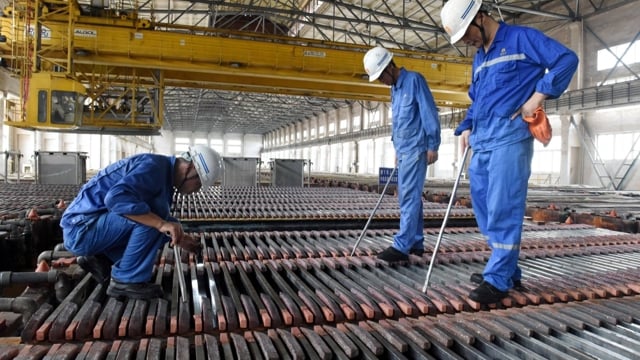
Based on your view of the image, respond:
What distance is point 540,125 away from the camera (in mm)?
2391

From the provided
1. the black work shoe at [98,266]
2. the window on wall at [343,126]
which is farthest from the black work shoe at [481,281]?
the window on wall at [343,126]

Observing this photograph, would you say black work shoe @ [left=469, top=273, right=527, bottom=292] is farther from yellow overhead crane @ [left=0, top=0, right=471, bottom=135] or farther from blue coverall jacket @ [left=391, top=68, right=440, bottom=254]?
yellow overhead crane @ [left=0, top=0, right=471, bottom=135]

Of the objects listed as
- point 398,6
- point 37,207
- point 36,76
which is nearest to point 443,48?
point 398,6

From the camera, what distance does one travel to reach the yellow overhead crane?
8.12m

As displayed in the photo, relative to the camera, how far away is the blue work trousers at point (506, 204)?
245cm

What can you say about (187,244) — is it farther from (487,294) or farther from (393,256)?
(487,294)

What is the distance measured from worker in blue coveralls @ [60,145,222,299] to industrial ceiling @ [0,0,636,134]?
4576 millimetres

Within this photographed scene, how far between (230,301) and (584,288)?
226 cm

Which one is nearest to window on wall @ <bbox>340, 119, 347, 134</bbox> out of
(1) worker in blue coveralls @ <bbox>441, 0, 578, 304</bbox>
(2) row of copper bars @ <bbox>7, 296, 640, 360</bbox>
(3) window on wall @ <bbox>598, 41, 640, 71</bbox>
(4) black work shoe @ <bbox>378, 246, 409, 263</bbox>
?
(3) window on wall @ <bbox>598, 41, 640, 71</bbox>

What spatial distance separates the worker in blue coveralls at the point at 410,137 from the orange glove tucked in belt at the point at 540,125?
926 mm

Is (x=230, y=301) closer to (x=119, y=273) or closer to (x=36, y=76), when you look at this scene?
(x=119, y=273)

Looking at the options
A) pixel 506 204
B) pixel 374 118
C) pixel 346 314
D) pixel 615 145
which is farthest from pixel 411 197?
pixel 374 118

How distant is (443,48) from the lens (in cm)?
2225

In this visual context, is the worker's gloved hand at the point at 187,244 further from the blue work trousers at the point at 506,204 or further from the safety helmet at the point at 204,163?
the blue work trousers at the point at 506,204
